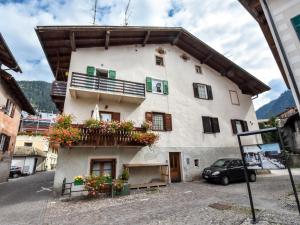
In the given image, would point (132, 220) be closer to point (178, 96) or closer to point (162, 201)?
point (162, 201)

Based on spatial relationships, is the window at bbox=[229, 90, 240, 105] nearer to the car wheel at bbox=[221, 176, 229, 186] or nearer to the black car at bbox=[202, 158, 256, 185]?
the black car at bbox=[202, 158, 256, 185]

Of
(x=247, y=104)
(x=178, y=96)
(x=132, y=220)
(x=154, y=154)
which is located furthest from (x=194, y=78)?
(x=132, y=220)

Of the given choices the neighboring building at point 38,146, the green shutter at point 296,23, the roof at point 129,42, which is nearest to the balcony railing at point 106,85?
the roof at point 129,42

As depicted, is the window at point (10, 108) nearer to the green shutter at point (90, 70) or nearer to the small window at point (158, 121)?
the green shutter at point (90, 70)

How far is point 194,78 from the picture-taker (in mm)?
17531

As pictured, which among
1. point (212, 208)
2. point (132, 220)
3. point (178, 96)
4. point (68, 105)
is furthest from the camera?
point (178, 96)

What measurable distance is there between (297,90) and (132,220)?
603cm

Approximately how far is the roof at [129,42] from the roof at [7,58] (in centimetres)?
214

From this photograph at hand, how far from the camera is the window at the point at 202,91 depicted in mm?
16980

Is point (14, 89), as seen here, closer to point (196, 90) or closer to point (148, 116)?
point (148, 116)

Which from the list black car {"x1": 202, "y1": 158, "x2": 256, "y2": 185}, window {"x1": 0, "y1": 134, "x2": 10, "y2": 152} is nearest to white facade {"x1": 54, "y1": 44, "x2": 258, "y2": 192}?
black car {"x1": 202, "y1": 158, "x2": 256, "y2": 185}

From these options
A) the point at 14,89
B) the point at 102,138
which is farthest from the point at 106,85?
the point at 14,89

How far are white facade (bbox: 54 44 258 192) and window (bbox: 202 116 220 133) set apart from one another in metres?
0.39

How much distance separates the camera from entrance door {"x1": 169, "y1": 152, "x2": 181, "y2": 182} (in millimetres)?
13562
